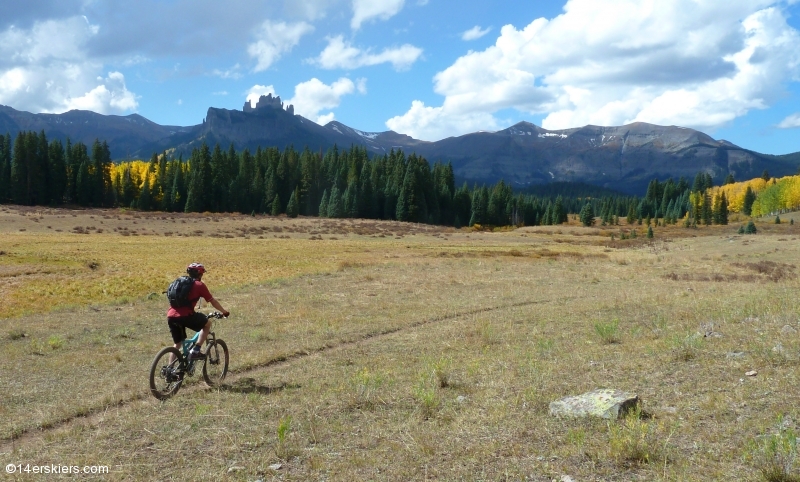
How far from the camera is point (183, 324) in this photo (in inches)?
439

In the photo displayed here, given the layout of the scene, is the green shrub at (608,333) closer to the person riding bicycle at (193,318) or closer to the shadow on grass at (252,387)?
the shadow on grass at (252,387)

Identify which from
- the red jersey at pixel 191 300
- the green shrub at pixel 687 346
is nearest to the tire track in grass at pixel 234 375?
the red jersey at pixel 191 300

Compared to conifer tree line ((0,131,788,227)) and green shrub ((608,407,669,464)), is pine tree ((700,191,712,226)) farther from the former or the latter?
green shrub ((608,407,669,464))

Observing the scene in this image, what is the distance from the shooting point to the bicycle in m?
10.7

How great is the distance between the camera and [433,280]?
1264 inches

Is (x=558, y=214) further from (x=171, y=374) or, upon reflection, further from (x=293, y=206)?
(x=171, y=374)

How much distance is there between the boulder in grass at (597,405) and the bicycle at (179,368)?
266 inches

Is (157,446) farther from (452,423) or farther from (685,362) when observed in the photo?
(685,362)

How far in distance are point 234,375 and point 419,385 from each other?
465 centimetres

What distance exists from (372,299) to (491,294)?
220 inches

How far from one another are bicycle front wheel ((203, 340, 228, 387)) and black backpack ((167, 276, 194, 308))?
49.6 inches

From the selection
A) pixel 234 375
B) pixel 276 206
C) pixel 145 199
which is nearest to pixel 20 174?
pixel 145 199

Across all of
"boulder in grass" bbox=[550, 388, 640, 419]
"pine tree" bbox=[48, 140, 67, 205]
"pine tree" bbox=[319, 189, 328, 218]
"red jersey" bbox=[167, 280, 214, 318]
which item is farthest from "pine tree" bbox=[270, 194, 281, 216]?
"boulder in grass" bbox=[550, 388, 640, 419]

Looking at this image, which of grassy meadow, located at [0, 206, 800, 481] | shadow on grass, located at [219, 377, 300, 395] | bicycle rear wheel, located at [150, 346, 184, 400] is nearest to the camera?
grassy meadow, located at [0, 206, 800, 481]
